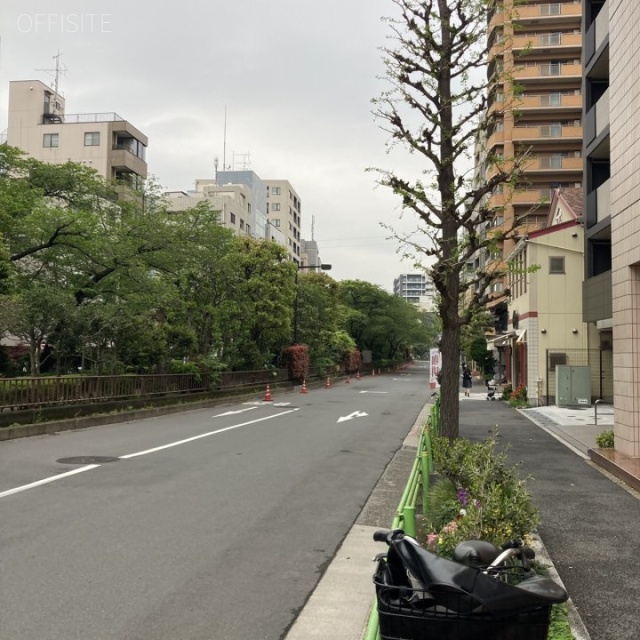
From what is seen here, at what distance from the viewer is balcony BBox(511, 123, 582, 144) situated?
5350 centimetres

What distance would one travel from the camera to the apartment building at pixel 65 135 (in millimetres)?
54750

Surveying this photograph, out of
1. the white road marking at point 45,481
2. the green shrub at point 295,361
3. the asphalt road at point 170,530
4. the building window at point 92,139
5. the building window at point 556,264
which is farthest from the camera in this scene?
the building window at point 92,139

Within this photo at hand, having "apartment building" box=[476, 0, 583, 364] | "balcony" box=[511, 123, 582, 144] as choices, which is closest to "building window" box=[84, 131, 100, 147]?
"apartment building" box=[476, 0, 583, 364]

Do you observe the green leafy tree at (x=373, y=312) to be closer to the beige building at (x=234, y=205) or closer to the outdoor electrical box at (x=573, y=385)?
the beige building at (x=234, y=205)

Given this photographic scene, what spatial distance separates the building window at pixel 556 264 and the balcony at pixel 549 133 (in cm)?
3137

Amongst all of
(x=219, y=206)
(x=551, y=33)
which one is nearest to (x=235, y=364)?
(x=219, y=206)

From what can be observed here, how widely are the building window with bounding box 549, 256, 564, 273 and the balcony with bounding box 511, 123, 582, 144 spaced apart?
31372mm

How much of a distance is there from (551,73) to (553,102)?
9.33 feet

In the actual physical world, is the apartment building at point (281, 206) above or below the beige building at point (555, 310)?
above

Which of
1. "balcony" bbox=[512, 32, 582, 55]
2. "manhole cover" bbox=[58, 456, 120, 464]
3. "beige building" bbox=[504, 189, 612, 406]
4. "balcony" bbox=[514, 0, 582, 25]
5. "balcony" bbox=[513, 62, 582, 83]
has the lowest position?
"manhole cover" bbox=[58, 456, 120, 464]

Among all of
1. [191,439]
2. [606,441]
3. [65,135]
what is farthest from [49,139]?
[606,441]

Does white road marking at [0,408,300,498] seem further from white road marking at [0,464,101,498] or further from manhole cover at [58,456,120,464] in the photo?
manhole cover at [58,456,120,464]

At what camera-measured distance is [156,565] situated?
5.36 metres

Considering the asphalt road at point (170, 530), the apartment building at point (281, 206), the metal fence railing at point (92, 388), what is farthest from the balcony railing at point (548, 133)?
the apartment building at point (281, 206)
